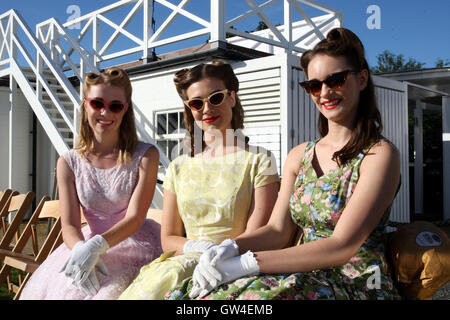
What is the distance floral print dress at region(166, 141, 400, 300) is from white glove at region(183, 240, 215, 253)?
37 centimetres

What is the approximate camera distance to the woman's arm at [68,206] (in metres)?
2.63

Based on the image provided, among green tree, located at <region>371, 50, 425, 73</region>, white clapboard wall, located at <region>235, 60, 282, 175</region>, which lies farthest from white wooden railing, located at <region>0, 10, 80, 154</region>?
green tree, located at <region>371, 50, 425, 73</region>

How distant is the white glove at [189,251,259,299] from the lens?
5.28 ft

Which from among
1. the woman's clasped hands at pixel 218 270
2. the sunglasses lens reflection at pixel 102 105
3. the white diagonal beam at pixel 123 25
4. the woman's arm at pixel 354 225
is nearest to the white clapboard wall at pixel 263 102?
the white diagonal beam at pixel 123 25

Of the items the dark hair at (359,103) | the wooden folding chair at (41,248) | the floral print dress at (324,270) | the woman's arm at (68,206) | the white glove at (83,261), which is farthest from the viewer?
the wooden folding chair at (41,248)

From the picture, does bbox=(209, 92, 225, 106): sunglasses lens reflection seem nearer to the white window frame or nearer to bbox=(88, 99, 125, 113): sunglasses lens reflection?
bbox=(88, 99, 125, 113): sunglasses lens reflection

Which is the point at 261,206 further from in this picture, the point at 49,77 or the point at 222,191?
the point at 49,77

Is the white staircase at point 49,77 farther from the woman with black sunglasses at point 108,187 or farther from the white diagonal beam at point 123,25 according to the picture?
the woman with black sunglasses at point 108,187

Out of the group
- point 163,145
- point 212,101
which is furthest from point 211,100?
point 163,145

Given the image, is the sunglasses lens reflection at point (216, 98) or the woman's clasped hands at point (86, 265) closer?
the woman's clasped hands at point (86, 265)

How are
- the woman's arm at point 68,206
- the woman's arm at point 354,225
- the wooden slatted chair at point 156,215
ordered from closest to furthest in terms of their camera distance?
the woman's arm at point 354,225 < the woman's arm at point 68,206 < the wooden slatted chair at point 156,215

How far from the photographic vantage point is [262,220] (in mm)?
2234

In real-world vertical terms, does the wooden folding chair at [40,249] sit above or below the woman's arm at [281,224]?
below
